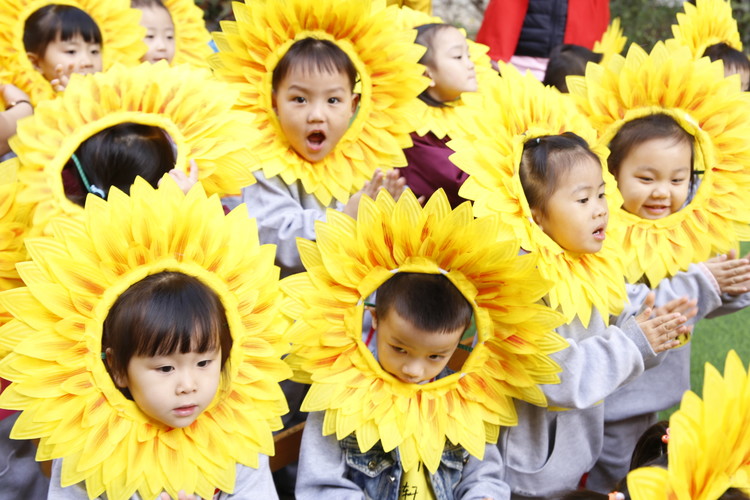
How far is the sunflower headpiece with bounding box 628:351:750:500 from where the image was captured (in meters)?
1.65

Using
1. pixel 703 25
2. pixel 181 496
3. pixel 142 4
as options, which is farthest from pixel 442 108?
pixel 181 496

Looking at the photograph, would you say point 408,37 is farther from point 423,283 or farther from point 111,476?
point 111,476

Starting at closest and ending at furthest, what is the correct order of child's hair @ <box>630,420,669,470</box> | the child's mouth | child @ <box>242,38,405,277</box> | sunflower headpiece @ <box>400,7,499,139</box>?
child's hair @ <box>630,420,669,470</box> < child @ <box>242,38,405,277</box> < the child's mouth < sunflower headpiece @ <box>400,7,499,139</box>

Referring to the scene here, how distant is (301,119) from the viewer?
9.60 feet

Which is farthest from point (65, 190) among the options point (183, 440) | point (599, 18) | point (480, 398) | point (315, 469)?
point (599, 18)

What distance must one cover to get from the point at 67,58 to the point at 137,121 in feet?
3.60

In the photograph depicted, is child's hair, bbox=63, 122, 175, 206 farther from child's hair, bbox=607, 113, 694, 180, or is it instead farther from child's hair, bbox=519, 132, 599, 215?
child's hair, bbox=607, 113, 694, 180

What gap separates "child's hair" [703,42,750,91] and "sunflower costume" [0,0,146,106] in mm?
2547

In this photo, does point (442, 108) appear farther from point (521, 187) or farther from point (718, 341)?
point (718, 341)

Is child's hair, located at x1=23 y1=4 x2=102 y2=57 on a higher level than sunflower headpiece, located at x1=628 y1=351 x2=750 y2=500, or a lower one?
higher

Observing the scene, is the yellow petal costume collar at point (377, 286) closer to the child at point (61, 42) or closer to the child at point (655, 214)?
the child at point (655, 214)

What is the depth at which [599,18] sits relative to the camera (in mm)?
5195

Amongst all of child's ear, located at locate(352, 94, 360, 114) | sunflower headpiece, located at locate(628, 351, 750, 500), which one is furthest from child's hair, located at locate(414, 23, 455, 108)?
sunflower headpiece, located at locate(628, 351, 750, 500)

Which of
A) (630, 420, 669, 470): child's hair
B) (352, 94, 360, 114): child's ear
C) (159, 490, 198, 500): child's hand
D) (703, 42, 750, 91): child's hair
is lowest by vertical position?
(159, 490, 198, 500): child's hand
